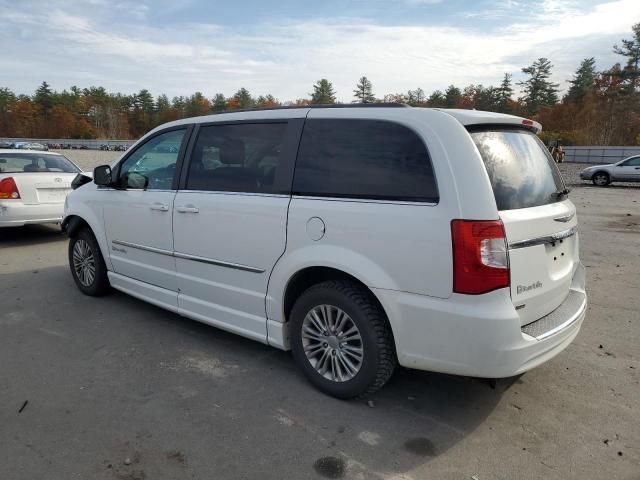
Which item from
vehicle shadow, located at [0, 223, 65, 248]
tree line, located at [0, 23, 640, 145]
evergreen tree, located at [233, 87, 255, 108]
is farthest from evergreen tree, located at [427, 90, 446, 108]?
vehicle shadow, located at [0, 223, 65, 248]

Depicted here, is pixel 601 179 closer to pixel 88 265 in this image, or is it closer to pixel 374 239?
pixel 88 265

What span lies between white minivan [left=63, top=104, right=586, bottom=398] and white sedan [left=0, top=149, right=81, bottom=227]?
4814 millimetres

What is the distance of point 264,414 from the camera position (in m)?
3.12

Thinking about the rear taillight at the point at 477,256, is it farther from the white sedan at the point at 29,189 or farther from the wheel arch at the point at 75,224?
the white sedan at the point at 29,189

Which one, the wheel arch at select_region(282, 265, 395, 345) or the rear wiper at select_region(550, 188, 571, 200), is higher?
the rear wiper at select_region(550, 188, 571, 200)

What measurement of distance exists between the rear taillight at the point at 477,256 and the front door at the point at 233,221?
1.23 metres

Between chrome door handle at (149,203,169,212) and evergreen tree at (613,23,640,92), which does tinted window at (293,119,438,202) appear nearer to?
chrome door handle at (149,203,169,212)

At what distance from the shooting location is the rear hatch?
9.13ft

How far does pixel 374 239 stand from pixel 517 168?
1.03 m

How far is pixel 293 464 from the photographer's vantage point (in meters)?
2.63

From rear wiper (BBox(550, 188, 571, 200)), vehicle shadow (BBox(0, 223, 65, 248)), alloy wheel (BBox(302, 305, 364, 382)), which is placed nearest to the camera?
alloy wheel (BBox(302, 305, 364, 382))

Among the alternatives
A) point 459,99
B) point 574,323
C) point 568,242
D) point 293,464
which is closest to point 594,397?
point 574,323

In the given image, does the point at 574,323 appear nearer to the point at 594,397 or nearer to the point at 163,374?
the point at 594,397

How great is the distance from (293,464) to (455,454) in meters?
0.90
